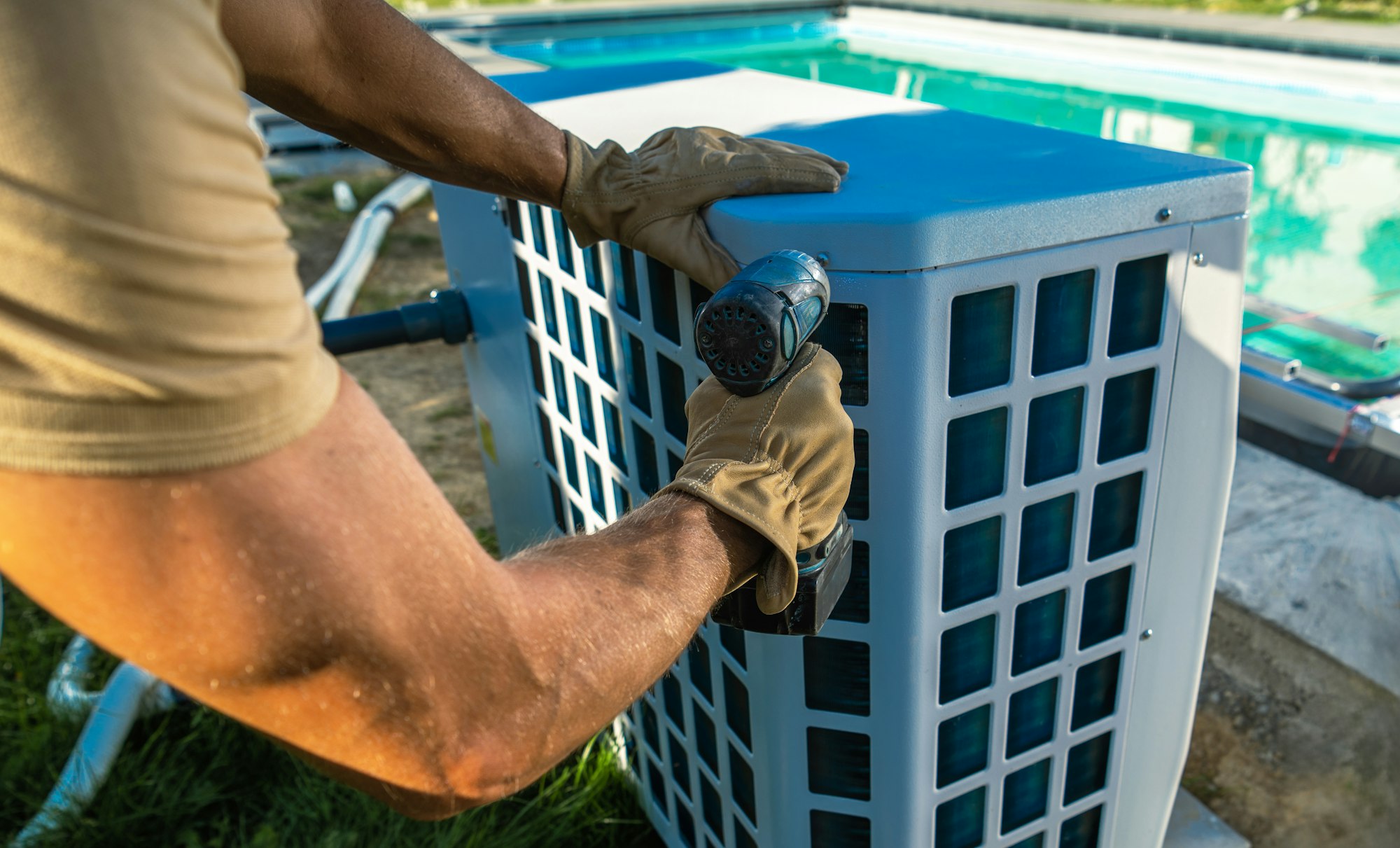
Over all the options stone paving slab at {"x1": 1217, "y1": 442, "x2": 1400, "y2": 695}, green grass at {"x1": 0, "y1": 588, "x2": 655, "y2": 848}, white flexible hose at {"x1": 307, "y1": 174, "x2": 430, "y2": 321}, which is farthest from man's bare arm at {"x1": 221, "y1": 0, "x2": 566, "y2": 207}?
white flexible hose at {"x1": 307, "y1": 174, "x2": 430, "y2": 321}

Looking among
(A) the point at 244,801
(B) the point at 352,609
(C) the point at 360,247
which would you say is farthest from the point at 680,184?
(C) the point at 360,247

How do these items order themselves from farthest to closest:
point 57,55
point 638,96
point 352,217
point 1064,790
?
point 352,217, point 638,96, point 1064,790, point 57,55

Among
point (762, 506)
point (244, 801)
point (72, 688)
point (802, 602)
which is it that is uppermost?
point (762, 506)

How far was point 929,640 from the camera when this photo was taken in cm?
112

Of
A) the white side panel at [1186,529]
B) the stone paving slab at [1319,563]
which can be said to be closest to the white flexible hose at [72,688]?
the white side panel at [1186,529]

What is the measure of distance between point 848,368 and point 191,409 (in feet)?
2.14

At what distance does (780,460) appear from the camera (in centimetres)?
90

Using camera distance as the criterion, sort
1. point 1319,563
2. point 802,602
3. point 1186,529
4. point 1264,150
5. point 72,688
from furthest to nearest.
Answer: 1. point 1264,150
2. point 1319,563
3. point 72,688
4. point 1186,529
5. point 802,602

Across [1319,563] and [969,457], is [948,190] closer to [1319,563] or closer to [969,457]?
[969,457]

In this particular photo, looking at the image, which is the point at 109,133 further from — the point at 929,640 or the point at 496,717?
the point at 929,640

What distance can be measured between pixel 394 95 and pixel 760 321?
2.03 ft

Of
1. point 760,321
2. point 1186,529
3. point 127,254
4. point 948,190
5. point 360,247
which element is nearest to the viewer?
point 127,254

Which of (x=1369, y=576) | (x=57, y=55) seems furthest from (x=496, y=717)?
(x=1369, y=576)

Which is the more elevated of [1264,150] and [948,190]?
[948,190]
